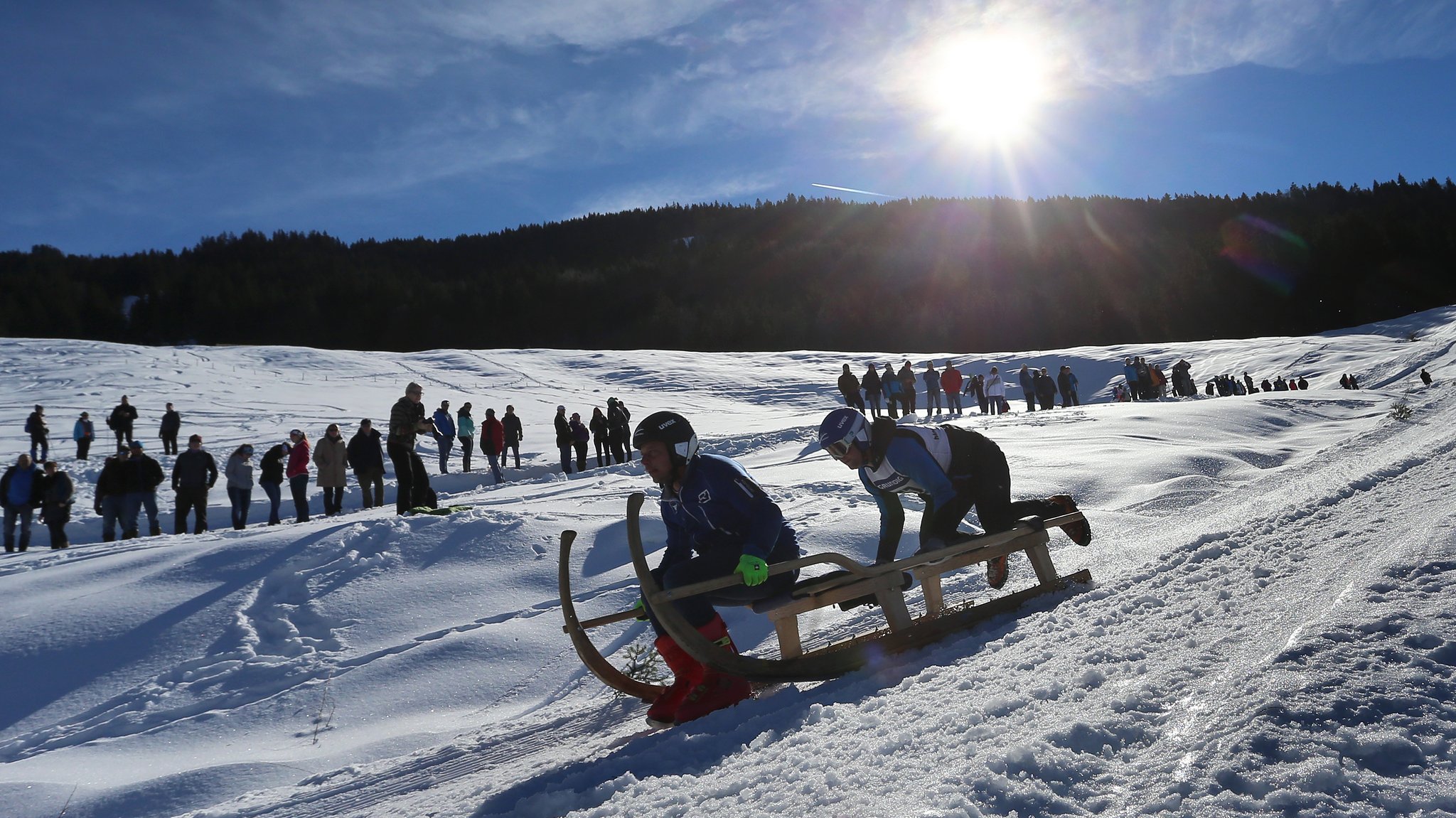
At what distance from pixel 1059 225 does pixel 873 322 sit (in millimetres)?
48039

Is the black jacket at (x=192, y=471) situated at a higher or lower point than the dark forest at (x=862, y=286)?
lower

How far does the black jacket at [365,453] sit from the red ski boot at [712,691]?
31.3 ft

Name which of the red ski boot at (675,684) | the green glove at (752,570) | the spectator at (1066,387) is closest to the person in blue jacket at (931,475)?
the green glove at (752,570)

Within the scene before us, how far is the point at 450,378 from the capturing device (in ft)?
106

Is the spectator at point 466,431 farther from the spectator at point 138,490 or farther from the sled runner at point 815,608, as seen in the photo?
the sled runner at point 815,608

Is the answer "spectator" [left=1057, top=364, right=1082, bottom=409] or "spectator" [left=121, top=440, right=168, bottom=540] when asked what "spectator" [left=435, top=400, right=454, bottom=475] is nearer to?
"spectator" [left=121, top=440, right=168, bottom=540]

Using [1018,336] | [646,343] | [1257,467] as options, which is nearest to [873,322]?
[1018,336]

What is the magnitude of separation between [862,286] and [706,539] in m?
76.4

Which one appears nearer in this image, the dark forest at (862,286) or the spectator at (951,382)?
the spectator at (951,382)

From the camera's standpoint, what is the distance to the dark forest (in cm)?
6194

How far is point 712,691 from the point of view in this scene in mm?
4043

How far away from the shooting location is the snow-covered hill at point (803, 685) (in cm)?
244

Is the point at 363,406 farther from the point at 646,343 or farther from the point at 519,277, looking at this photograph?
the point at 519,277

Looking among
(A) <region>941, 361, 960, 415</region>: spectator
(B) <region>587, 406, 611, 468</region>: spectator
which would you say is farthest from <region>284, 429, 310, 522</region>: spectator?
(A) <region>941, 361, 960, 415</region>: spectator
